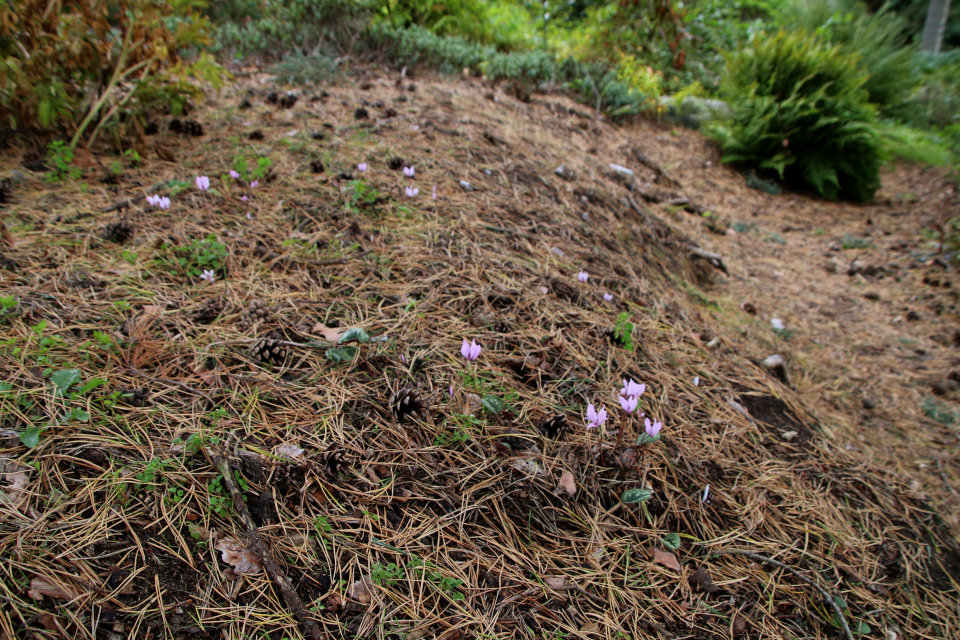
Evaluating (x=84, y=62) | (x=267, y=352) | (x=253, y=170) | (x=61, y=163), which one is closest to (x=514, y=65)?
(x=253, y=170)

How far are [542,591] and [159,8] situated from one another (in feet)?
11.8

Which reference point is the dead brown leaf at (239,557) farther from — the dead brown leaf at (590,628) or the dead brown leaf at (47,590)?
the dead brown leaf at (590,628)

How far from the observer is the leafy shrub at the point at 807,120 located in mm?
5613

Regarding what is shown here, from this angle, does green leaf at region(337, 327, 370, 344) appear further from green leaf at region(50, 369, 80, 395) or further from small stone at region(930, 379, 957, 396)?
small stone at region(930, 379, 957, 396)

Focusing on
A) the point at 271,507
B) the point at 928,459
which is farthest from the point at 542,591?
the point at 928,459

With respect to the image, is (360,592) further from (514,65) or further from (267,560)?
(514,65)

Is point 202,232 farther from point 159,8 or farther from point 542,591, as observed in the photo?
point 542,591

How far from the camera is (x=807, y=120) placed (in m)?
5.77

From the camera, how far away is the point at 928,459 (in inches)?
89.9

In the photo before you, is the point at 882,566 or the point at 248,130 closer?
the point at 882,566

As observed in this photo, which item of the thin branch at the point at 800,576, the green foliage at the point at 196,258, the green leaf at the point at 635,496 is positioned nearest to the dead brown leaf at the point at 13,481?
the green foliage at the point at 196,258

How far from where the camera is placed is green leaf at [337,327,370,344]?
1.75 m

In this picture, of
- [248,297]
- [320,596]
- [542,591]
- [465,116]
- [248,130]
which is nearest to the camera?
[320,596]

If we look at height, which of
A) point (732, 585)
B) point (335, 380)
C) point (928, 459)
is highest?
point (335, 380)
